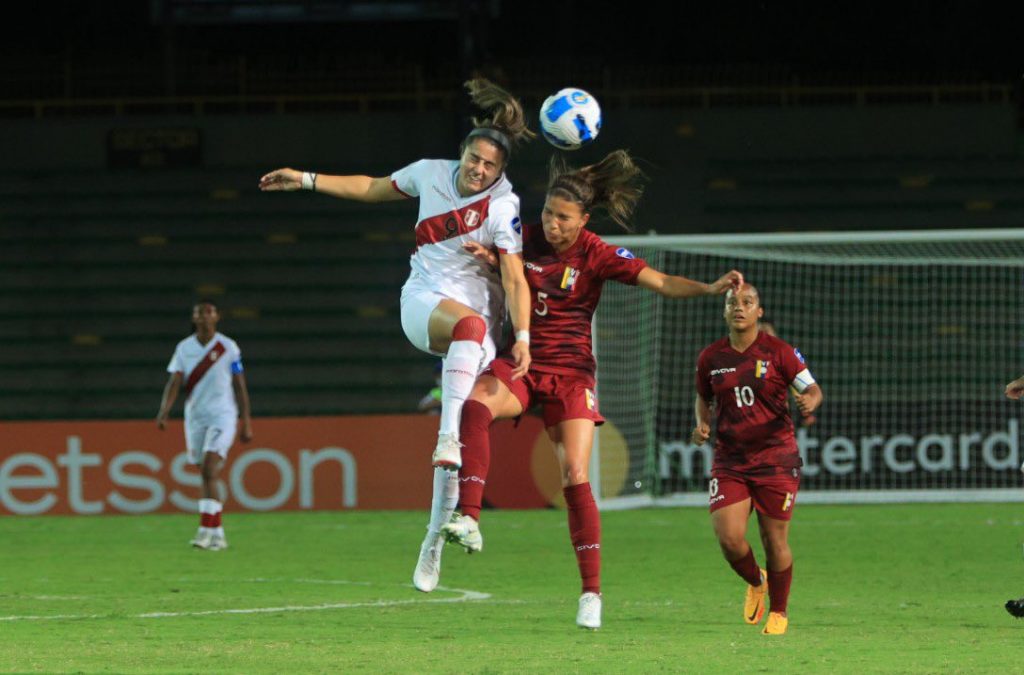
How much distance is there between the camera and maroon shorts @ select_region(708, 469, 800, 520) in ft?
27.5

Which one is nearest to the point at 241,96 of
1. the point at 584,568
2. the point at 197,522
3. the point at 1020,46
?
the point at 197,522

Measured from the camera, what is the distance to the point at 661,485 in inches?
699

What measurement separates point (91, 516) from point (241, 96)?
23.7ft

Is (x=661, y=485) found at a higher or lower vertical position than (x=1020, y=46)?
lower

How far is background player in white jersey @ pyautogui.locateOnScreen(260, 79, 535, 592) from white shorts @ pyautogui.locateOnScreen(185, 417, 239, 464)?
6759mm

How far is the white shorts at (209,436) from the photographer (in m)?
13.9

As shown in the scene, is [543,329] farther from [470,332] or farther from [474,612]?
[474,612]

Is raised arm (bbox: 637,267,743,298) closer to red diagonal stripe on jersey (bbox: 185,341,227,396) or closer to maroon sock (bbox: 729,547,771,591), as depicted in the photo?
maroon sock (bbox: 729,547,771,591)

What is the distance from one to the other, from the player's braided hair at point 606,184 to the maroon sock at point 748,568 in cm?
208

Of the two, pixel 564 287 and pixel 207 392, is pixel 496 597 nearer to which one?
pixel 564 287

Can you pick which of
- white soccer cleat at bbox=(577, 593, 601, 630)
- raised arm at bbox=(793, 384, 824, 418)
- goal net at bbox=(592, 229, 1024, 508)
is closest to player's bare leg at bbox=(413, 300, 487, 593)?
white soccer cleat at bbox=(577, 593, 601, 630)

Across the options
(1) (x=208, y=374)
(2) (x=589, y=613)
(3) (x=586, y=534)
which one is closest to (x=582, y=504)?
(3) (x=586, y=534)

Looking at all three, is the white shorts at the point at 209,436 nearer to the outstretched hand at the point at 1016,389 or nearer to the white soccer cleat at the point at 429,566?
the white soccer cleat at the point at 429,566

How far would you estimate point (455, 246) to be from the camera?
24.0ft
